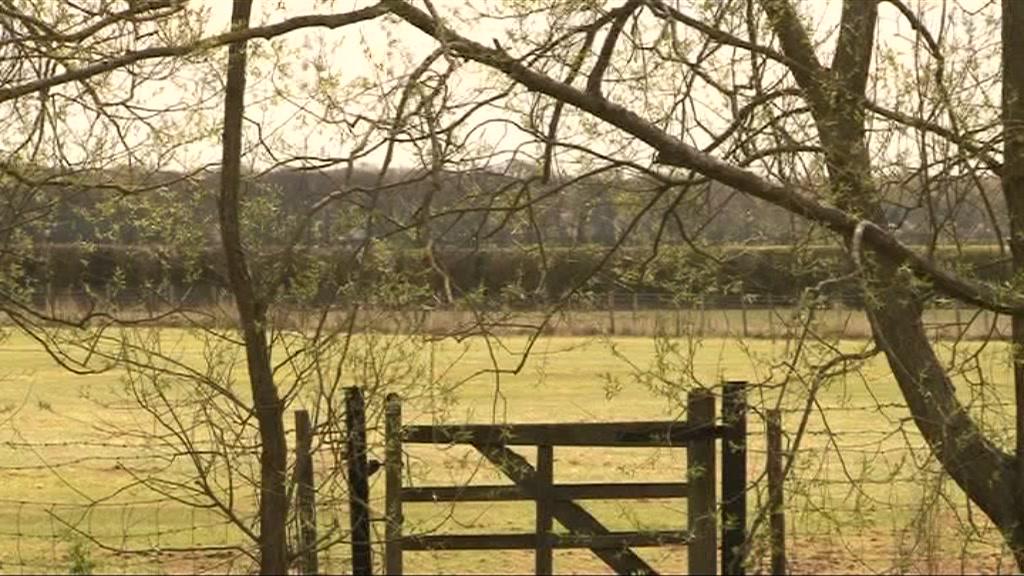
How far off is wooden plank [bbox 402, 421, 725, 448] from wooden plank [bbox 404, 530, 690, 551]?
419 mm

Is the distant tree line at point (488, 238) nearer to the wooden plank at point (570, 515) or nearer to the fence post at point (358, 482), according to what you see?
the fence post at point (358, 482)

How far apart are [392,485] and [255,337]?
89cm

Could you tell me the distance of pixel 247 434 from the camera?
7219mm

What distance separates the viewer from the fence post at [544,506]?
24.4 feet

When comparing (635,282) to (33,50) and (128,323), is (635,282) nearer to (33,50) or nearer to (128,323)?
(128,323)

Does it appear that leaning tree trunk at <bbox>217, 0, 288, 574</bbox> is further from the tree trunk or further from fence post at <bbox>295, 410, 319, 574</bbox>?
the tree trunk

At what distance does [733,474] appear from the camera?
7.32 meters

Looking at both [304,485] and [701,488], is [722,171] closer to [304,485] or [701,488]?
[701,488]

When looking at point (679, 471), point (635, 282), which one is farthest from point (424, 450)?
point (679, 471)

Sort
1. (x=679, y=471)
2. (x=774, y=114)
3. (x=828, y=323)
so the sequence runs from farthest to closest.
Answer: (x=679, y=471)
(x=774, y=114)
(x=828, y=323)

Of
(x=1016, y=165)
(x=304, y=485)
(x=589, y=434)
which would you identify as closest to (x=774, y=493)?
(x=589, y=434)

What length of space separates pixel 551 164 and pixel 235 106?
1.42 meters

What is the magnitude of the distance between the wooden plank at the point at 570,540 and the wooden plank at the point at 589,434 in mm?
Answer: 419

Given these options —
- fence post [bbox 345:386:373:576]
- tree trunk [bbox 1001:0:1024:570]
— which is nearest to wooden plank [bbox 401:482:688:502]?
fence post [bbox 345:386:373:576]
